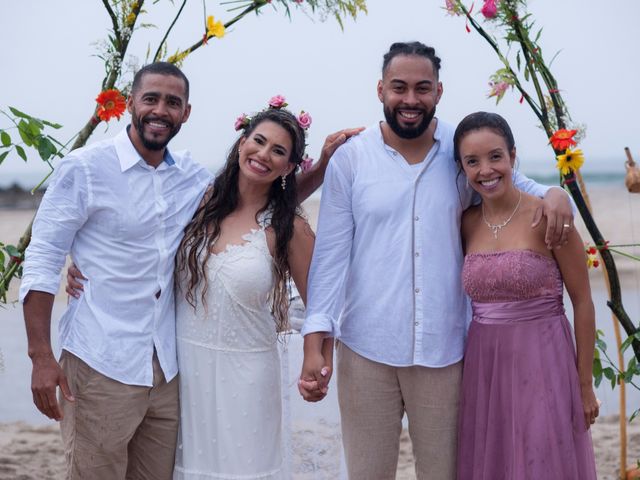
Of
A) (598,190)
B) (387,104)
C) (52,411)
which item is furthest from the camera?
(598,190)

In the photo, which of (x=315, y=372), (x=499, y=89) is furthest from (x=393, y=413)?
(x=499, y=89)

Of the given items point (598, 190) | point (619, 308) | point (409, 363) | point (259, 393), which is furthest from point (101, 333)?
point (598, 190)

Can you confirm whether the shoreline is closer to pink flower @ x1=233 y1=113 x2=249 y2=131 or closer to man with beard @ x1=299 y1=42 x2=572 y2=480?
man with beard @ x1=299 y1=42 x2=572 y2=480

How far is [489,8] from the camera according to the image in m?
2.80

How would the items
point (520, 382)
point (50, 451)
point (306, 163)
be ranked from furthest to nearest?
point (50, 451) → point (306, 163) → point (520, 382)

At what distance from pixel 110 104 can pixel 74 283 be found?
2.31 feet

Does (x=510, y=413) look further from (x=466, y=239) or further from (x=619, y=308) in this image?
(x=619, y=308)

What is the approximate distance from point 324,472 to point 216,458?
0.61 m

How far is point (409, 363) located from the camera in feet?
8.02

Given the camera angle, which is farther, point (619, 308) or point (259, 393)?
point (619, 308)

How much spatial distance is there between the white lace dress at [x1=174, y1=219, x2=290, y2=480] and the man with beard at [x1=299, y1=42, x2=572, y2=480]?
158 millimetres

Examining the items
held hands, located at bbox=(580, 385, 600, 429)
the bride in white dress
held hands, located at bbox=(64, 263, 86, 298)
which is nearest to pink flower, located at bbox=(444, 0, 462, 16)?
the bride in white dress

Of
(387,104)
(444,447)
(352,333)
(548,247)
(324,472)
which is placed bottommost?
(324,472)

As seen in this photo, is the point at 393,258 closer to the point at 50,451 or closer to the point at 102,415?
the point at 102,415
